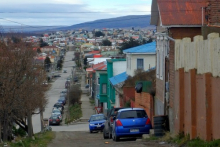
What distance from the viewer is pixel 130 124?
67.6 ft

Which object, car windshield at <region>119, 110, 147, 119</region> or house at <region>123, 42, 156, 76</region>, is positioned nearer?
car windshield at <region>119, 110, 147, 119</region>

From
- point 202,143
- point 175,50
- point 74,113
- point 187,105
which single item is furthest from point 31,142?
point 74,113

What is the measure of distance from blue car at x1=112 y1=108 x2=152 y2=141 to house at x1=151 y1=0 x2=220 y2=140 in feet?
3.96

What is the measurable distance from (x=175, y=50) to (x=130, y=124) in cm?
454

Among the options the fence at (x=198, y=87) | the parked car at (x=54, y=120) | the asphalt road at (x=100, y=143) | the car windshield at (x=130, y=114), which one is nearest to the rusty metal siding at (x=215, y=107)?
the fence at (x=198, y=87)

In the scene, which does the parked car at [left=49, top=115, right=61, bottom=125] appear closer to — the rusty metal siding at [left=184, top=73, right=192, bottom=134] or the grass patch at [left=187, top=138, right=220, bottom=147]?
the rusty metal siding at [left=184, top=73, right=192, bottom=134]

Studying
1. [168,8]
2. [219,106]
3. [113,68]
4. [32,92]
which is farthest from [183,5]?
[113,68]

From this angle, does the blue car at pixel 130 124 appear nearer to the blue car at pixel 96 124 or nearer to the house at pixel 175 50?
the house at pixel 175 50

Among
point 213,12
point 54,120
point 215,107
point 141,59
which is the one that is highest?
point 213,12

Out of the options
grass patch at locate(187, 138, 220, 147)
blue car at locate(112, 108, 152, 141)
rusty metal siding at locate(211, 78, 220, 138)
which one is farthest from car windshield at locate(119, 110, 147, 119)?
rusty metal siding at locate(211, 78, 220, 138)

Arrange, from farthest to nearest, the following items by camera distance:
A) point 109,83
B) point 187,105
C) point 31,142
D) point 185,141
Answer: point 109,83, point 31,142, point 187,105, point 185,141

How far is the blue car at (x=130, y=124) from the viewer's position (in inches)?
808

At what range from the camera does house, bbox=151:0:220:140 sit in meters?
16.2

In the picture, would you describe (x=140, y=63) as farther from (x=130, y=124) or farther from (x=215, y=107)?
(x=215, y=107)
